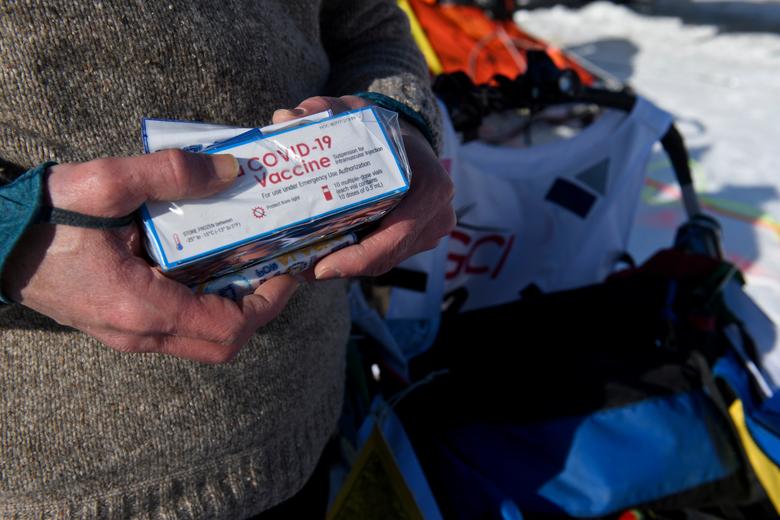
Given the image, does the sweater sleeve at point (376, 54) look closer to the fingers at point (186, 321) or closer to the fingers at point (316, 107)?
the fingers at point (316, 107)

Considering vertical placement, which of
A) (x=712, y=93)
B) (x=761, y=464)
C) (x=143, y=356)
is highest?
(x=143, y=356)

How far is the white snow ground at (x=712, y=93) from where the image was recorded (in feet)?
6.84

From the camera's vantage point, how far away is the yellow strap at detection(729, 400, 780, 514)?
38.7 inches

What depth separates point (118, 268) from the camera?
43cm

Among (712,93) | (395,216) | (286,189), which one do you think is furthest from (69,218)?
(712,93)

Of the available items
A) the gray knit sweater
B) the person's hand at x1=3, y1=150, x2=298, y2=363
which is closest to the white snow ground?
the gray knit sweater

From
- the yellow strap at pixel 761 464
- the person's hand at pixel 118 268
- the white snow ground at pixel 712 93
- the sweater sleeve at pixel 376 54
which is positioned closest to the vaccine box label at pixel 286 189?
the person's hand at pixel 118 268

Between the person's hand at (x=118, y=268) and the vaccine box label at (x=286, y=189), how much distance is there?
0.06 ft

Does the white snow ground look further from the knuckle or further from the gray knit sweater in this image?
the knuckle

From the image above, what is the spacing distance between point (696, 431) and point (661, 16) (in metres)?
3.98

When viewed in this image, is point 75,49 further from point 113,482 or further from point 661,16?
point 661,16

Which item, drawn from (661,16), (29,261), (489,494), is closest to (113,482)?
(29,261)

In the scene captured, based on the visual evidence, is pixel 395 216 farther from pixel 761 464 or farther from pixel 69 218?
pixel 761 464

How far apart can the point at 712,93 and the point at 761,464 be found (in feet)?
8.51
